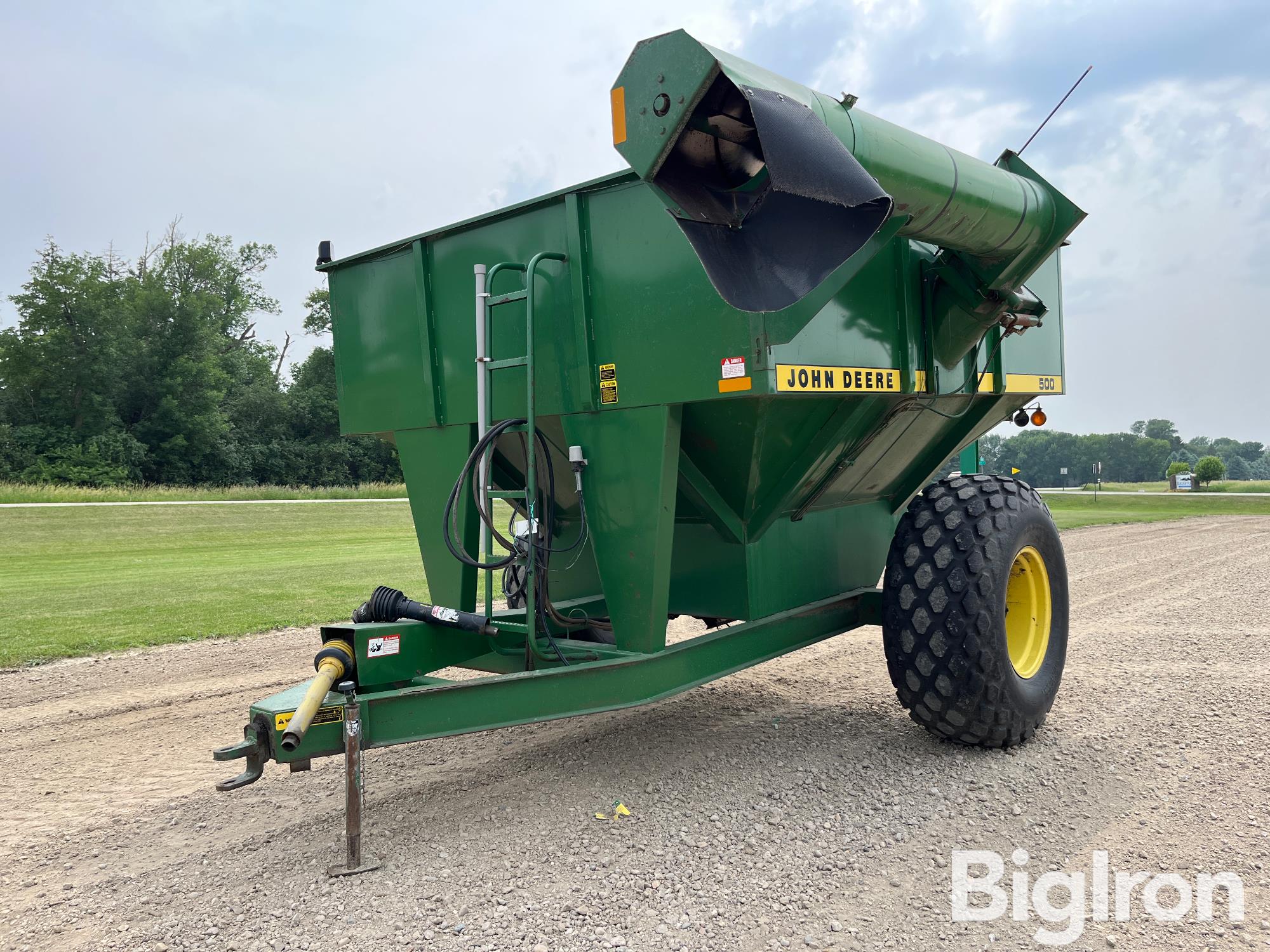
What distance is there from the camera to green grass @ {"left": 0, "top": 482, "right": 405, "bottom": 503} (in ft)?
83.3

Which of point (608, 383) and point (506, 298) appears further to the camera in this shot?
point (506, 298)

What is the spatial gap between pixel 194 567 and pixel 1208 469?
44.2 m

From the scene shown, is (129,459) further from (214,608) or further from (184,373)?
(214,608)

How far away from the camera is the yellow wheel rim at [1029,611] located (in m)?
5.11

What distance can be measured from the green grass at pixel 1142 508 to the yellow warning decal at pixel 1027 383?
1590 cm

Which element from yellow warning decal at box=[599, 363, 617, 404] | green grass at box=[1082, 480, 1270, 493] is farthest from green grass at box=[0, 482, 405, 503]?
green grass at box=[1082, 480, 1270, 493]

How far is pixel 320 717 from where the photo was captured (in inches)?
137

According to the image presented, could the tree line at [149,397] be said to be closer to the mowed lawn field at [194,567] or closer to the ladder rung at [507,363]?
the mowed lawn field at [194,567]

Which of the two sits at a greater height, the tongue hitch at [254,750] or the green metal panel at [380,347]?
the green metal panel at [380,347]

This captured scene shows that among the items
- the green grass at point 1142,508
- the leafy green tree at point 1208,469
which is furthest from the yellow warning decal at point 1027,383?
the leafy green tree at point 1208,469

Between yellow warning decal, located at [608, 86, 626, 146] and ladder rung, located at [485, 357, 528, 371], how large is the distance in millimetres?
1200

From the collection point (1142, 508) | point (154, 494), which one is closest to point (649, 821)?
point (154, 494)

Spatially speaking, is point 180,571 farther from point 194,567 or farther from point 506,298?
point 506,298

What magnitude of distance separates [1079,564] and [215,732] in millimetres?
11238
